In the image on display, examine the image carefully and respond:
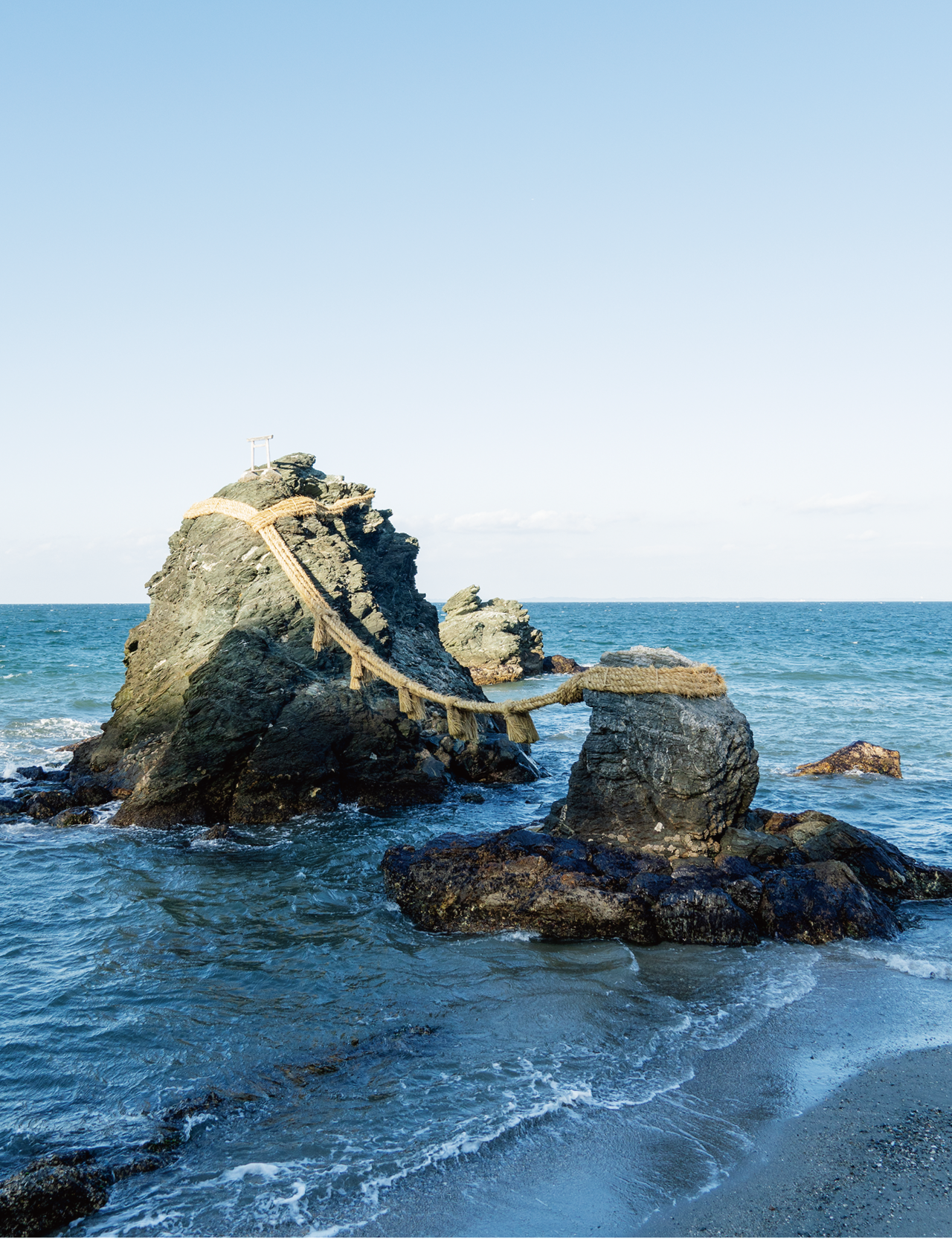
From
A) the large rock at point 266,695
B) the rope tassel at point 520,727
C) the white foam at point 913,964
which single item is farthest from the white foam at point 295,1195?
the large rock at point 266,695

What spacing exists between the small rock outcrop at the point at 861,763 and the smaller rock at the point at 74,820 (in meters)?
11.4

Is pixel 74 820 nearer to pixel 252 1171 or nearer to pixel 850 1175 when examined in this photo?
pixel 252 1171

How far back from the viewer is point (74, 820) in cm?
1114

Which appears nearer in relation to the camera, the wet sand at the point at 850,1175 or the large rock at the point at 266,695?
the wet sand at the point at 850,1175

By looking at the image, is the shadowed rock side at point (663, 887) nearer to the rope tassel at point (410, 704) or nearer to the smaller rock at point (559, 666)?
the rope tassel at point (410, 704)

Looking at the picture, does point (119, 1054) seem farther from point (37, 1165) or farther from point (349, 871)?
point (349, 871)

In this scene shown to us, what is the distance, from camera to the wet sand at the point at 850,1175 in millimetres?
4051

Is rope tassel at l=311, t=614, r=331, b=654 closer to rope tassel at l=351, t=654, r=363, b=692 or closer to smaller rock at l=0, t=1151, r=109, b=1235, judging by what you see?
rope tassel at l=351, t=654, r=363, b=692

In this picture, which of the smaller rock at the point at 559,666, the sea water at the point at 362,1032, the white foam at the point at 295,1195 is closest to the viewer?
the white foam at the point at 295,1195

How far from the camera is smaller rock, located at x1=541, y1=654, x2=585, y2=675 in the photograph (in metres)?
31.8

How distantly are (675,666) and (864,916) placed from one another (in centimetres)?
301

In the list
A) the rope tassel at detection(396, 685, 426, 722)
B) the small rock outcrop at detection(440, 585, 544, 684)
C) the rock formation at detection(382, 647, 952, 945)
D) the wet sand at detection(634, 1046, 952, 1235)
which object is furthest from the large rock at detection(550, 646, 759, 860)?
the small rock outcrop at detection(440, 585, 544, 684)

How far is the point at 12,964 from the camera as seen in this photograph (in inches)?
281

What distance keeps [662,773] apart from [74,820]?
798 centimetres
